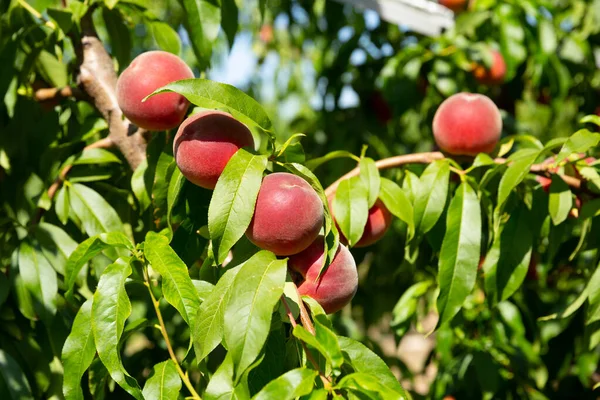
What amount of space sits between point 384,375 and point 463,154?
515mm

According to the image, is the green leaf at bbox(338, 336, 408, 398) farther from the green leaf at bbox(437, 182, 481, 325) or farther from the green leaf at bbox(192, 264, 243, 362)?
the green leaf at bbox(437, 182, 481, 325)

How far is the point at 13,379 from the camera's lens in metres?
1.00

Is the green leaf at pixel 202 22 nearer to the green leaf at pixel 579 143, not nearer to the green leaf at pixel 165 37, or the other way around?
the green leaf at pixel 165 37

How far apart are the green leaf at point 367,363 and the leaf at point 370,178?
0.25m

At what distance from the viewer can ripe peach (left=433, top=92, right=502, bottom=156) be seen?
1.10m

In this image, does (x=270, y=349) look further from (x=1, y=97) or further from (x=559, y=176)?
(x=1, y=97)

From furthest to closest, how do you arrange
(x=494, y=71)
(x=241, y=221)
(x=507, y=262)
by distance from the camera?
(x=494, y=71) < (x=507, y=262) < (x=241, y=221)

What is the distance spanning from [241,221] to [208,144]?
0.12 m

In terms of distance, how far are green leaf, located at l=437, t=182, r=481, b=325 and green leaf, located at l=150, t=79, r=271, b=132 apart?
1.10ft

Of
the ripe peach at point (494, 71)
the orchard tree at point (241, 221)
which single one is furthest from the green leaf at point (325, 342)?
the ripe peach at point (494, 71)

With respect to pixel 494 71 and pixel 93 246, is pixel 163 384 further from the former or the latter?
pixel 494 71

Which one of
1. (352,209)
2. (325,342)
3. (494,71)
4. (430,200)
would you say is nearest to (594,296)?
(430,200)

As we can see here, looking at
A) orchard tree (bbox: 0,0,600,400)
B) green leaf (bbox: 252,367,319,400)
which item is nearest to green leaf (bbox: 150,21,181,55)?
orchard tree (bbox: 0,0,600,400)

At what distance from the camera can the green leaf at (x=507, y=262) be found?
3.39 feet
